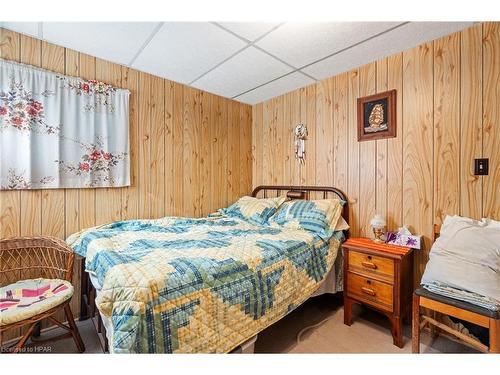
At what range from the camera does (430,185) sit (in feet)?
6.28

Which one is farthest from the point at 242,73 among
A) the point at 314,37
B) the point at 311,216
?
the point at 311,216

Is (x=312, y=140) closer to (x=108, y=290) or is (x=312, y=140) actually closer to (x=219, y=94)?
(x=219, y=94)

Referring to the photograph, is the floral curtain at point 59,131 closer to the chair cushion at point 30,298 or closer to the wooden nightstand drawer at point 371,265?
the chair cushion at point 30,298

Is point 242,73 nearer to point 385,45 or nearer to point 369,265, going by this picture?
point 385,45

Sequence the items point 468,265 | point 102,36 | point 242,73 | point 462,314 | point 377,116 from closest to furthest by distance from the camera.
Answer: point 462,314 < point 468,265 < point 102,36 < point 377,116 < point 242,73

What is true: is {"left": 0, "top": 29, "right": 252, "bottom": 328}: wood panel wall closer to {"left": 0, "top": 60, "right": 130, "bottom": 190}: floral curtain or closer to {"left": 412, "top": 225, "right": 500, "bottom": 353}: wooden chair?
{"left": 0, "top": 60, "right": 130, "bottom": 190}: floral curtain

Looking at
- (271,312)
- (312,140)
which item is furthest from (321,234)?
(312,140)

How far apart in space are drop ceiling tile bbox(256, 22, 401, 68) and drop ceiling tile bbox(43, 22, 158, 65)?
925 mm

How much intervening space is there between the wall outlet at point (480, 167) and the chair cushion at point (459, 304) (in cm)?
93

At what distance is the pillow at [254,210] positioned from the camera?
2590mm

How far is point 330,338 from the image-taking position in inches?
70.9

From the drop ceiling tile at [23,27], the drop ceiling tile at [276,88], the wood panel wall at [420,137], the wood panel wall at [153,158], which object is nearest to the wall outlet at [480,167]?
the wood panel wall at [420,137]

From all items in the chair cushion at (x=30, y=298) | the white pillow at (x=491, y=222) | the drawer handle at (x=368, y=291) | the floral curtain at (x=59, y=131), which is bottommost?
the drawer handle at (x=368, y=291)

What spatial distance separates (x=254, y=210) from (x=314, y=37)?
1723 mm
